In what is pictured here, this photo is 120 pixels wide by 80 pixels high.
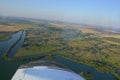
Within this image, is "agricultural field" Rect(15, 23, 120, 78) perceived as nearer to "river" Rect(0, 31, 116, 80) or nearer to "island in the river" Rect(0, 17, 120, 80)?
"island in the river" Rect(0, 17, 120, 80)

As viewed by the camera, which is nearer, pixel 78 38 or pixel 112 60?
pixel 112 60

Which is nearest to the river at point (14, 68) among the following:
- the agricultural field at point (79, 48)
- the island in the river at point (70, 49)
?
the island in the river at point (70, 49)

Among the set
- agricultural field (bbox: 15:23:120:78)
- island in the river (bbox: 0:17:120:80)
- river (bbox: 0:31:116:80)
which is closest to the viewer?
river (bbox: 0:31:116:80)

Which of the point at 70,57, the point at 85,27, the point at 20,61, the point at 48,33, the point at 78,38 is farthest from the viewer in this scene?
the point at 85,27

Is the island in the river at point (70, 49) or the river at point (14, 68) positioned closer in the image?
the river at point (14, 68)

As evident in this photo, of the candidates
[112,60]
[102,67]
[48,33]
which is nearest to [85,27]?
[48,33]

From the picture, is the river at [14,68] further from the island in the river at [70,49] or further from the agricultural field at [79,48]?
the agricultural field at [79,48]

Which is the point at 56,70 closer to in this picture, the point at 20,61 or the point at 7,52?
the point at 20,61

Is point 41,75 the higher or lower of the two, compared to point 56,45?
higher

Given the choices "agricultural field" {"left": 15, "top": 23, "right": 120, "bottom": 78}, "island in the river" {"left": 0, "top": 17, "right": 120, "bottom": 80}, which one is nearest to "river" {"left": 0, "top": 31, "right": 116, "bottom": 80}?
"island in the river" {"left": 0, "top": 17, "right": 120, "bottom": 80}
